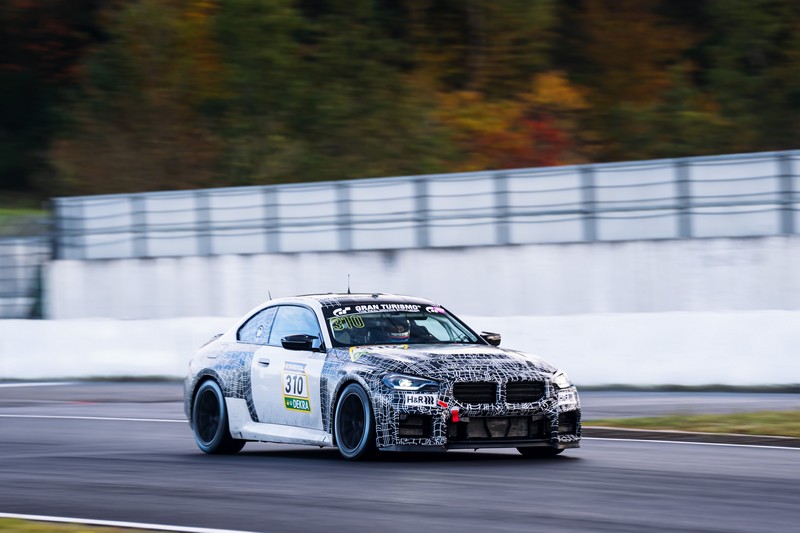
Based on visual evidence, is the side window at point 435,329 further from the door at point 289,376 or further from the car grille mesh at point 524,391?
the car grille mesh at point 524,391

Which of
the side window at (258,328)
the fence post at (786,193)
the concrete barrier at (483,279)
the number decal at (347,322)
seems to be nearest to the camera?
the number decal at (347,322)

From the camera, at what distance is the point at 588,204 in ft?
90.1

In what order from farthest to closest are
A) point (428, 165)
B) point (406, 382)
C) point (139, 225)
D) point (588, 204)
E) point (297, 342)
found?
1. point (428, 165)
2. point (139, 225)
3. point (588, 204)
4. point (297, 342)
5. point (406, 382)

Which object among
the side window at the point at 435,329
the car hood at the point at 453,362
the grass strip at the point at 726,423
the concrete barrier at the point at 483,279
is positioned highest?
the concrete barrier at the point at 483,279

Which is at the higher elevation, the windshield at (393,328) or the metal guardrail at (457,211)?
the metal guardrail at (457,211)

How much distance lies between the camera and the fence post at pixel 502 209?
28344mm

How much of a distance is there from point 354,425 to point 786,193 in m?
15.1

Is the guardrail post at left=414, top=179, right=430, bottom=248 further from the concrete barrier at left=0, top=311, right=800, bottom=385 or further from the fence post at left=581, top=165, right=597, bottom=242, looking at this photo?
the concrete barrier at left=0, top=311, right=800, bottom=385

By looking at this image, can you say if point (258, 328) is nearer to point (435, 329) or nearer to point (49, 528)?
point (435, 329)

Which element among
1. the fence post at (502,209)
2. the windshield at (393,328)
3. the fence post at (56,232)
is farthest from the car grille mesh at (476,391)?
the fence post at (56,232)

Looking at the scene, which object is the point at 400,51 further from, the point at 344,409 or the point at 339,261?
the point at 344,409

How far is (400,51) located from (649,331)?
36482mm

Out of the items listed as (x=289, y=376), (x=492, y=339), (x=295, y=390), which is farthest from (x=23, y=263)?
(x=492, y=339)

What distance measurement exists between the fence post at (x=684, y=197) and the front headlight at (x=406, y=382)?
50.9 ft
